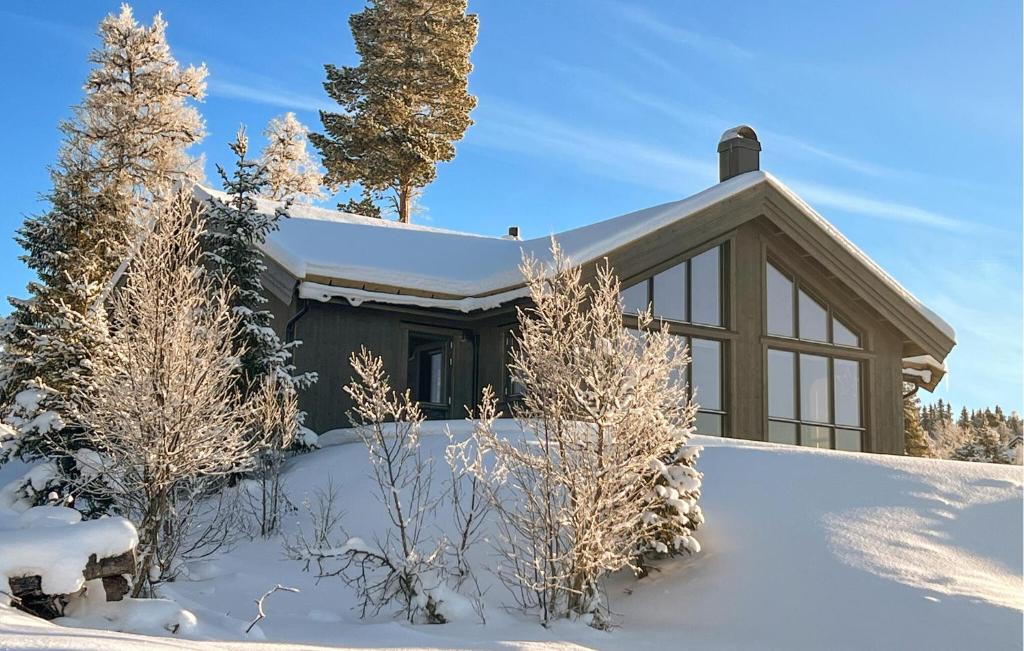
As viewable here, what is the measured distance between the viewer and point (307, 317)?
1608 cm

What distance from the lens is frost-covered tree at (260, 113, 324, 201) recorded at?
108 ft

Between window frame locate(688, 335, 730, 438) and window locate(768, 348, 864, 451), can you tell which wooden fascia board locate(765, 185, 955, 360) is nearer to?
window locate(768, 348, 864, 451)

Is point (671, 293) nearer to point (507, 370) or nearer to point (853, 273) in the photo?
point (507, 370)

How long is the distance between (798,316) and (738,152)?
10.6ft

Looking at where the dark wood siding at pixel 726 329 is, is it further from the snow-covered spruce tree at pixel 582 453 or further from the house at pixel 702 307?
the snow-covered spruce tree at pixel 582 453

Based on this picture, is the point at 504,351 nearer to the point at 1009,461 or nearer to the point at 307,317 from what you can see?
the point at 307,317

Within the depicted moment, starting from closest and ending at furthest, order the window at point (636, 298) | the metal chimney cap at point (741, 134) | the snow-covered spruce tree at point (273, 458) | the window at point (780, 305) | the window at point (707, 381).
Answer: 1. the snow-covered spruce tree at point (273, 458)
2. the window at point (636, 298)
3. the window at point (707, 381)
4. the window at point (780, 305)
5. the metal chimney cap at point (741, 134)

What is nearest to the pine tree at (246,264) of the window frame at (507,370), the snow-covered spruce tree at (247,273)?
the snow-covered spruce tree at (247,273)

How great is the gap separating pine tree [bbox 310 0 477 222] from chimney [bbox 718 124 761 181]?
15321 millimetres

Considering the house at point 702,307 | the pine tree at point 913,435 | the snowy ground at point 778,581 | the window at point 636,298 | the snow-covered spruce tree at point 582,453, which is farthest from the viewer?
the pine tree at point 913,435

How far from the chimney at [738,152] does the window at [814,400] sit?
3460 millimetres

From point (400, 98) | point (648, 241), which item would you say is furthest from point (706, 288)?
point (400, 98)

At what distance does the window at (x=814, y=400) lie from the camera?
1764cm

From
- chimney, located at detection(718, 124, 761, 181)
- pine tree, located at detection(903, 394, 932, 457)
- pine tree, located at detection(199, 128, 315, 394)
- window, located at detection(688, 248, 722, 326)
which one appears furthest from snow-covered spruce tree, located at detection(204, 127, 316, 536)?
pine tree, located at detection(903, 394, 932, 457)
